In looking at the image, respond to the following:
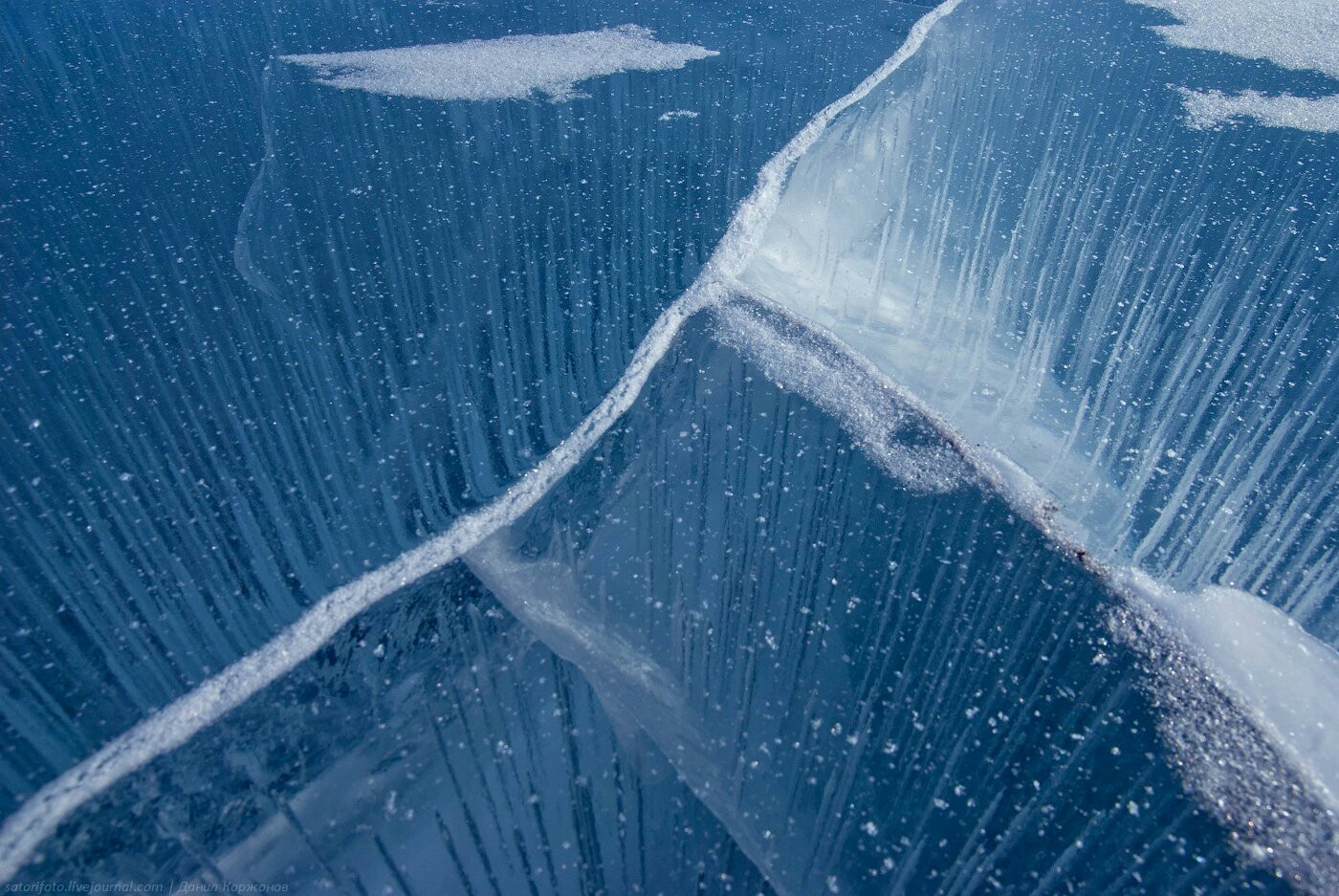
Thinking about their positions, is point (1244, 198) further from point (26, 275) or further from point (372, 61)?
point (26, 275)

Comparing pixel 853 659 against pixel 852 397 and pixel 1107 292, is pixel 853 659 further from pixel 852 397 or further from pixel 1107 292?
pixel 1107 292

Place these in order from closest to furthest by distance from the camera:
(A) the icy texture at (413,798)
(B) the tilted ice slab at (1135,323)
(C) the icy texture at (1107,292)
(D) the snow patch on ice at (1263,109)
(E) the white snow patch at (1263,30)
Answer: (A) the icy texture at (413,798)
(B) the tilted ice slab at (1135,323)
(C) the icy texture at (1107,292)
(D) the snow patch on ice at (1263,109)
(E) the white snow patch at (1263,30)

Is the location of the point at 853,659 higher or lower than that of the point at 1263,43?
lower

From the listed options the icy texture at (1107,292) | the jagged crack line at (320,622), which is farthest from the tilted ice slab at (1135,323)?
the jagged crack line at (320,622)

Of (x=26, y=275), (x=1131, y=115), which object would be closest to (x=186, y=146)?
(x=26, y=275)

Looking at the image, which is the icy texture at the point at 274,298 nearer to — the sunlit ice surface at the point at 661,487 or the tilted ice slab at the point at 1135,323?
the sunlit ice surface at the point at 661,487

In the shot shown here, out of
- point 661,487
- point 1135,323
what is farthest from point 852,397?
point 1135,323

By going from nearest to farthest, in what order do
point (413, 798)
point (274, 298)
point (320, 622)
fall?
point (413, 798), point (320, 622), point (274, 298)
